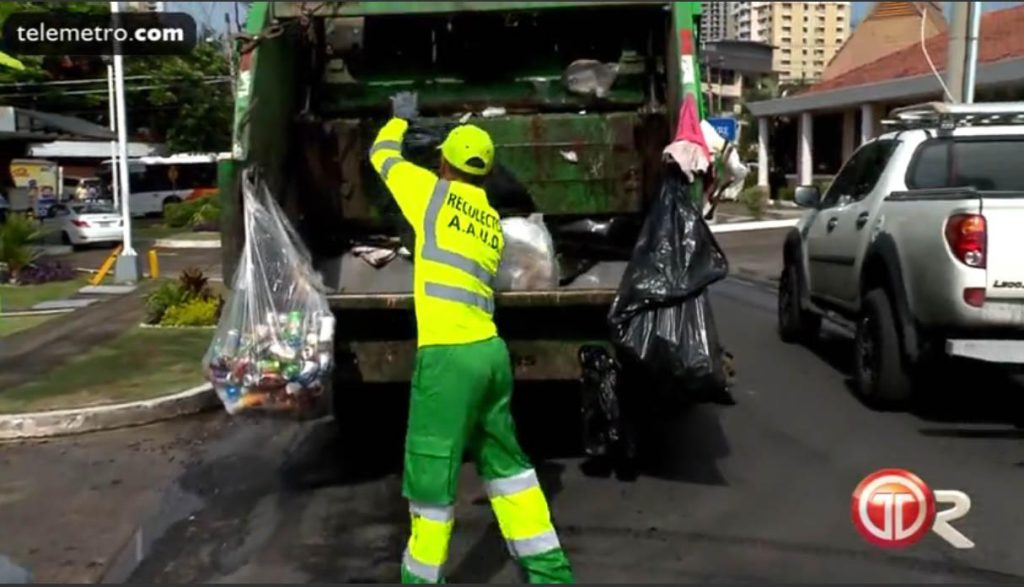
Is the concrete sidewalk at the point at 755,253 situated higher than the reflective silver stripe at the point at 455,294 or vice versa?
the reflective silver stripe at the point at 455,294

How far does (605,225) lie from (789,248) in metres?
3.86

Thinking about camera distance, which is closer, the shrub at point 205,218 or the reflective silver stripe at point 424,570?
the reflective silver stripe at point 424,570

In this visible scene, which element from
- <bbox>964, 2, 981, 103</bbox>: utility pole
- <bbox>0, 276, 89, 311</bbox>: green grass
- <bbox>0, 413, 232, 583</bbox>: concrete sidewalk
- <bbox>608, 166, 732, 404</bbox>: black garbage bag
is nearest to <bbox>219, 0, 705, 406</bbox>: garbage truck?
<bbox>608, 166, 732, 404</bbox>: black garbage bag

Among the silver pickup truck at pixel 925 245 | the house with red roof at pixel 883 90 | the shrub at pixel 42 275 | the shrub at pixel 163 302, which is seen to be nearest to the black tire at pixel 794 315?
the silver pickup truck at pixel 925 245

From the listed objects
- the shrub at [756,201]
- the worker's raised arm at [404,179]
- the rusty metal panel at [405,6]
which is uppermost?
the rusty metal panel at [405,6]

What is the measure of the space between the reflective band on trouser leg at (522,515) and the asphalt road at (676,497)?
449 millimetres

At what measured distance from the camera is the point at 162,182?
4491cm

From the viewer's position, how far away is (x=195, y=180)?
1833 inches

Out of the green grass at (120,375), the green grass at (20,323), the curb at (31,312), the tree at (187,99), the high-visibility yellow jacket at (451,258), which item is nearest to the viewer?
the high-visibility yellow jacket at (451,258)

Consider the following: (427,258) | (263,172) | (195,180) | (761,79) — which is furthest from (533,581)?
(761,79)

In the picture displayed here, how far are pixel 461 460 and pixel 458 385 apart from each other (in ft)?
0.90

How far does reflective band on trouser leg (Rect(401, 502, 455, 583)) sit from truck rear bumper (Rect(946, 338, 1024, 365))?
3843 millimetres

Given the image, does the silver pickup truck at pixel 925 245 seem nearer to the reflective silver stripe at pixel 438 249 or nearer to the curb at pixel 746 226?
the reflective silver stripe at pixel 438 249

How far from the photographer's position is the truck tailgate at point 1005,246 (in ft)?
22.3
